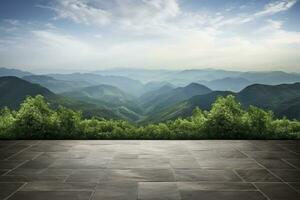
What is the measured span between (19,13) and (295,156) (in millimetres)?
14203

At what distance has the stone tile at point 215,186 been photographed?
11.2 ft

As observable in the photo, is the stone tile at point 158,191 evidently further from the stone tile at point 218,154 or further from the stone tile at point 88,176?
the stone tile at point 218,154

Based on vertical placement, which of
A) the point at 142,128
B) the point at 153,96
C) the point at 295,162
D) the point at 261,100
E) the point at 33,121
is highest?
the point at 153,96

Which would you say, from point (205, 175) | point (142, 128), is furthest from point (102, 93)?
point (205, 175)

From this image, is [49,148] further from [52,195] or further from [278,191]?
[278,191]

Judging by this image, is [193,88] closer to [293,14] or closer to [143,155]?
[293,14]

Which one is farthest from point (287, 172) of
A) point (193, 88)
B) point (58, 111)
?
point (193, 88)

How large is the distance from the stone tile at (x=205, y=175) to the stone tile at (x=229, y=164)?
9.5 inches

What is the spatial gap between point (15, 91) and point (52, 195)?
94146mm

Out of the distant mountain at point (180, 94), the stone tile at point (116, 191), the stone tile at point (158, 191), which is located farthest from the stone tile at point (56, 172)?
the distant mountain at point (180, 94)

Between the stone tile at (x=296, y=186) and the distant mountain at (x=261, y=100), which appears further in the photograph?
the distant mountain at (x=261, y=100)

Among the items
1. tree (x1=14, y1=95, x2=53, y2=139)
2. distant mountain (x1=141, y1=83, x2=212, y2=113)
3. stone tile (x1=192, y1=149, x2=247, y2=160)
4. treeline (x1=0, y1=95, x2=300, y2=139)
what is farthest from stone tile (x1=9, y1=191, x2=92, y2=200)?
distant mountain (x1=141, y1=83, x2=212, y2=113)

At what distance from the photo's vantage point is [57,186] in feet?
11.5

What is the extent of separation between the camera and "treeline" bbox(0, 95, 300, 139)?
666cm
